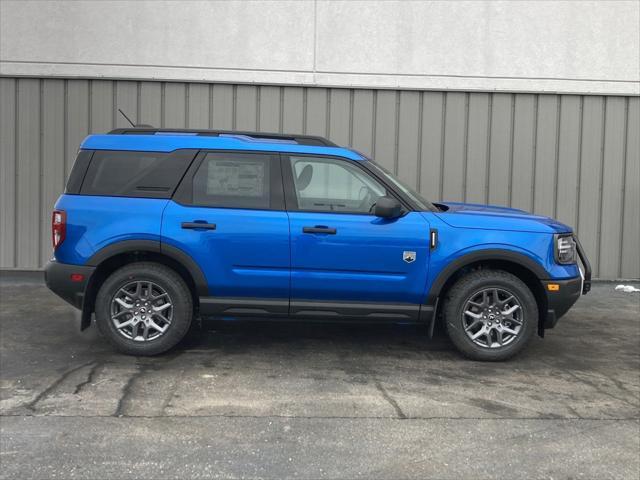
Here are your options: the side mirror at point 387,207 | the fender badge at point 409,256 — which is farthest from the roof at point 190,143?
the fender badge at point 409,256

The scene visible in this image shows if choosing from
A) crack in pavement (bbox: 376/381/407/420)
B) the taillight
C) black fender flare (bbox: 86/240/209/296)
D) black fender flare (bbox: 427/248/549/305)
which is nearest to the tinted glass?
the taillight

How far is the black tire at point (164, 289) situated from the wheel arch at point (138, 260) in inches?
3.8

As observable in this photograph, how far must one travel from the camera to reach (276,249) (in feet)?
17.6

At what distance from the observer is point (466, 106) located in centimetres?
966

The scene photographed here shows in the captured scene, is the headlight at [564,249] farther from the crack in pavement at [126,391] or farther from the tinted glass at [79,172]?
the tinted glass at [79,172]

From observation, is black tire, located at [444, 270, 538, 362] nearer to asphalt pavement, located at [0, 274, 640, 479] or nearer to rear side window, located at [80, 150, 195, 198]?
asphalt pavement, located at [0, 274, 640, 479]

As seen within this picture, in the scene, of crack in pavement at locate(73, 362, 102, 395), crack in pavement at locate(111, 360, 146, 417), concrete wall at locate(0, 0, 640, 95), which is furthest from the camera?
concrete wall at locate(0, 0, 640, 95)

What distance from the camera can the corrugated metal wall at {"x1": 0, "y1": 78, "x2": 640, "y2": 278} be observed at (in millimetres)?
9531

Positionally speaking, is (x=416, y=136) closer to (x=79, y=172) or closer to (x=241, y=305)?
(x=241, y=305)

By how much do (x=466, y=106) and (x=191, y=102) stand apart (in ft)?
14.0

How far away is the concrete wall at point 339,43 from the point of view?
945 cm

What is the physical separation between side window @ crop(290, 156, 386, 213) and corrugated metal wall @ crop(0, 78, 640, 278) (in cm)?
416

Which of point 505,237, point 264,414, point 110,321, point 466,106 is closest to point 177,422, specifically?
point 264,414

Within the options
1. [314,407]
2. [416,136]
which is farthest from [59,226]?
[416,136]
